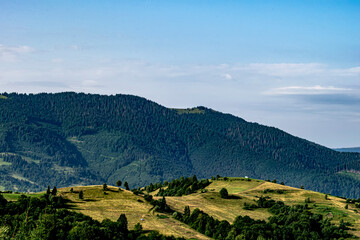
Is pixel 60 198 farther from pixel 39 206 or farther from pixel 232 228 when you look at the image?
pixel 232 228

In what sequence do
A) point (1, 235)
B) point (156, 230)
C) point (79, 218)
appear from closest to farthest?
point (1, 235) < point (79, 218) < point (156, 230)

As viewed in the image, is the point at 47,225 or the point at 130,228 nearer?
the point at 47,225

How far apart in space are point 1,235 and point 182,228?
96.6 m

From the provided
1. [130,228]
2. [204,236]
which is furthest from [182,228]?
[130,228]

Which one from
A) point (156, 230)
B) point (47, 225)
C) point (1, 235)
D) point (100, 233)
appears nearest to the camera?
point (1, 235)

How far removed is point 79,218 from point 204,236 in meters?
48.1

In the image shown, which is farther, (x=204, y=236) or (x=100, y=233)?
(x=204, y=236)

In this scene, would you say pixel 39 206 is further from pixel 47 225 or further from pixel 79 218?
pixel 47 225

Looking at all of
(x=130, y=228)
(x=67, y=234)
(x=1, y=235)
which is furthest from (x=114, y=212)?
(x=1, y=235)

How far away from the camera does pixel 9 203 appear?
575 feet

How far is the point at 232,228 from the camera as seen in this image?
648ft

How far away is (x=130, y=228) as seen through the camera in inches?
6983

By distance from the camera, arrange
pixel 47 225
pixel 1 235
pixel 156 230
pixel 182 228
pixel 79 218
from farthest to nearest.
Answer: pixel 182 228 → pixel 156 230 → pixel 79 218 → pixel 47 225 → pixel 1 235

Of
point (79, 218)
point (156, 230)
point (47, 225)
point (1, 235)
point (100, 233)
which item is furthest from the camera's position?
point (156, 230)
